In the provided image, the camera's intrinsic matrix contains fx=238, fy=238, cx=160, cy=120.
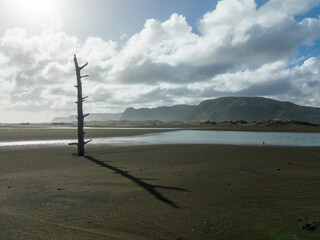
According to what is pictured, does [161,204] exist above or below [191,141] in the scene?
below

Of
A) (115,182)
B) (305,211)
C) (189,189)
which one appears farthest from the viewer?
(115,182)

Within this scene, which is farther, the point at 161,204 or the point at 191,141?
the point at 191,141

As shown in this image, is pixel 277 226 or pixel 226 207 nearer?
pixel 277 226

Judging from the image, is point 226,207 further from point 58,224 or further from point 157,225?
point 58,224

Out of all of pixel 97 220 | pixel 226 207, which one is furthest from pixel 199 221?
pixel 97 220

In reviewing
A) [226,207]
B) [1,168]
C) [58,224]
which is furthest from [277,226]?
[1,168]

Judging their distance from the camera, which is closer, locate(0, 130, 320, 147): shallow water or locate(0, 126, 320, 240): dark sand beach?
locate(0, 126, 320, 240): dark sand beach

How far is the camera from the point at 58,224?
5281 millimetres

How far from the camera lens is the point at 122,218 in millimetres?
5633

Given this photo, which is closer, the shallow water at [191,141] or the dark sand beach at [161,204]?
the dark sand beach at [161,204]

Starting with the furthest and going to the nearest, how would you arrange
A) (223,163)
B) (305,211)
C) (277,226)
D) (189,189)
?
1. (223,163)
2. (189,189)
3. (305,211)
4. (277,226)

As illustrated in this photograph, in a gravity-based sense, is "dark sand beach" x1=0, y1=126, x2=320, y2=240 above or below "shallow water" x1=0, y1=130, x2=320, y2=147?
below

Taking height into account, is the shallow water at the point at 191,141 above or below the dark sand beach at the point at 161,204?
above

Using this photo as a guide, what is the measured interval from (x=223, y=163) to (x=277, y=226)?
8.03 metres
